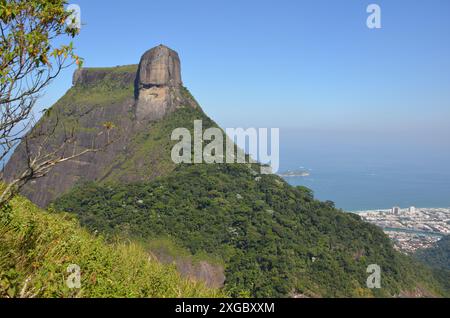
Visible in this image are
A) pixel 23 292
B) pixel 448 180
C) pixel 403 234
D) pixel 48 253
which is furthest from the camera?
pixel 448 180

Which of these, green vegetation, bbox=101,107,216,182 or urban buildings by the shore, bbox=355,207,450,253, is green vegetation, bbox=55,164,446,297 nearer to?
green vegetation, bbox=101,107,216,182

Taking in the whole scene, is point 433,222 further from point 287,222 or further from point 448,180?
point 448,180

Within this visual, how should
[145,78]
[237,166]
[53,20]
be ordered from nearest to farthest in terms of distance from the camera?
1. [53,20]
2. [237,166]
3. [145,78]

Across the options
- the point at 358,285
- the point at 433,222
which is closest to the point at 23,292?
the point at 358,285

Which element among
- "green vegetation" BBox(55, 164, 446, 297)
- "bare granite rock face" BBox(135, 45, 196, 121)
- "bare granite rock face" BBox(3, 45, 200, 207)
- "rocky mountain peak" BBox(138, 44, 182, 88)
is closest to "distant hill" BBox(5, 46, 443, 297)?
"green vegetation" BBox(55, 164, 446, 297)

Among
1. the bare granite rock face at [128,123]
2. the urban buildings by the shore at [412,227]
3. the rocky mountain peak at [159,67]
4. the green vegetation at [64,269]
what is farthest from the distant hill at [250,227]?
the urban buildings by the shore at [412,227]

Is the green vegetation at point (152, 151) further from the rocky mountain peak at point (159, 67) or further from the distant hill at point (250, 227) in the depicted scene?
the rocky mountain peak at point (159, 67)
